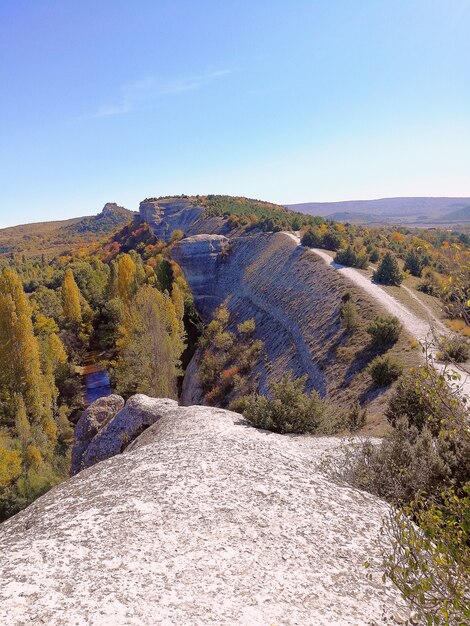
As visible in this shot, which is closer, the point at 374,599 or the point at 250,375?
the point at 374,599

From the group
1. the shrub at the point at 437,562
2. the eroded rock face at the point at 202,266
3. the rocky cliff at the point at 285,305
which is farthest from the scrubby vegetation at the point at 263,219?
the shrub at the point at 437,562

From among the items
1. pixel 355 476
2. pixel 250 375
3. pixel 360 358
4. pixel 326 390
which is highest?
pixel 355 476

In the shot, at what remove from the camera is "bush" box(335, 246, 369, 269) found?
34.4 metres

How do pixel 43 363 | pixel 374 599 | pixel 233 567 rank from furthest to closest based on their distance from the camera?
pixel 43 363 → pixel 233 567 → pixel 374 599

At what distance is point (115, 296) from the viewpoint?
183ft

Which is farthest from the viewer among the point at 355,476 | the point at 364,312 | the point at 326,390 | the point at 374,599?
the point at 364,312

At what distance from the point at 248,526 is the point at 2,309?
28.8 m

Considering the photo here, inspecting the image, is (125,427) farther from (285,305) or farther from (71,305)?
(71,305)

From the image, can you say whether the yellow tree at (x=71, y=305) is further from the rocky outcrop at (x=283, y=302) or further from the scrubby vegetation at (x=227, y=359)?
the scrubby vegetation at (x=227, y=359)

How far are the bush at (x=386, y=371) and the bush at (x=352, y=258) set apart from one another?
17834mm

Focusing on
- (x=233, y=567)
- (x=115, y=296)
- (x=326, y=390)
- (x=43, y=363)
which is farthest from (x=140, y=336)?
(x=233, y=567)

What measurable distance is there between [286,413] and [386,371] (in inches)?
275

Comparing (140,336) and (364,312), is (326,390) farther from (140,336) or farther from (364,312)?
(140,336)

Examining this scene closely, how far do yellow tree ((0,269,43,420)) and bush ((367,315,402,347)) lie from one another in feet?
82.6
